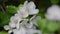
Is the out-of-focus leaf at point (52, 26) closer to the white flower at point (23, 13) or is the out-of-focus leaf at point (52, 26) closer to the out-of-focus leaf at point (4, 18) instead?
the white flower at point (23, 13)

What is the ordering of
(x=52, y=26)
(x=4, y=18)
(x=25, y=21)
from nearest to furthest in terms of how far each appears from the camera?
(x=52, y=26) → (x=25, y=21) → (x=4, y=18)

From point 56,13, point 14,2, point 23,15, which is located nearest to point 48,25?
point 56,13

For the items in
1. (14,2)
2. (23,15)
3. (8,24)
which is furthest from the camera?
(14,2)

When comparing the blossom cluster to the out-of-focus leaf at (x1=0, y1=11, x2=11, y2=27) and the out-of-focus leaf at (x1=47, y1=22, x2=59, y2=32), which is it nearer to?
the out-of-focus leaf at (x1=0, y1=11, x2=11, y2=27)

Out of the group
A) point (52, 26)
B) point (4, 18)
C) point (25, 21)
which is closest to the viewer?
point (52, 26)

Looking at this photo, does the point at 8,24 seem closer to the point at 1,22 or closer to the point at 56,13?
the point at 1,22

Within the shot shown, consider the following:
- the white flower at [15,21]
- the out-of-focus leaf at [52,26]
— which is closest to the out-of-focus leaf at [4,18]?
the white flower at [15,21]

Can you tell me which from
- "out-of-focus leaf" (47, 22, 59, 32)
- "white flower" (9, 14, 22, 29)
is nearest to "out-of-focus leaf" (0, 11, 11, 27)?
"white flower" (9, 14, 22, 29)

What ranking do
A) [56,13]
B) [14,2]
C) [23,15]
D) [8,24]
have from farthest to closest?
[14,2], [8,24], [23,15], [56,13]

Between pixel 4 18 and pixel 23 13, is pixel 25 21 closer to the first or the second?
pixel 23 13

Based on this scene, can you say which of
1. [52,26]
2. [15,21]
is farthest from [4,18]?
[52,26]

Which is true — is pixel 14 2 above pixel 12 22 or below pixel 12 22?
above
